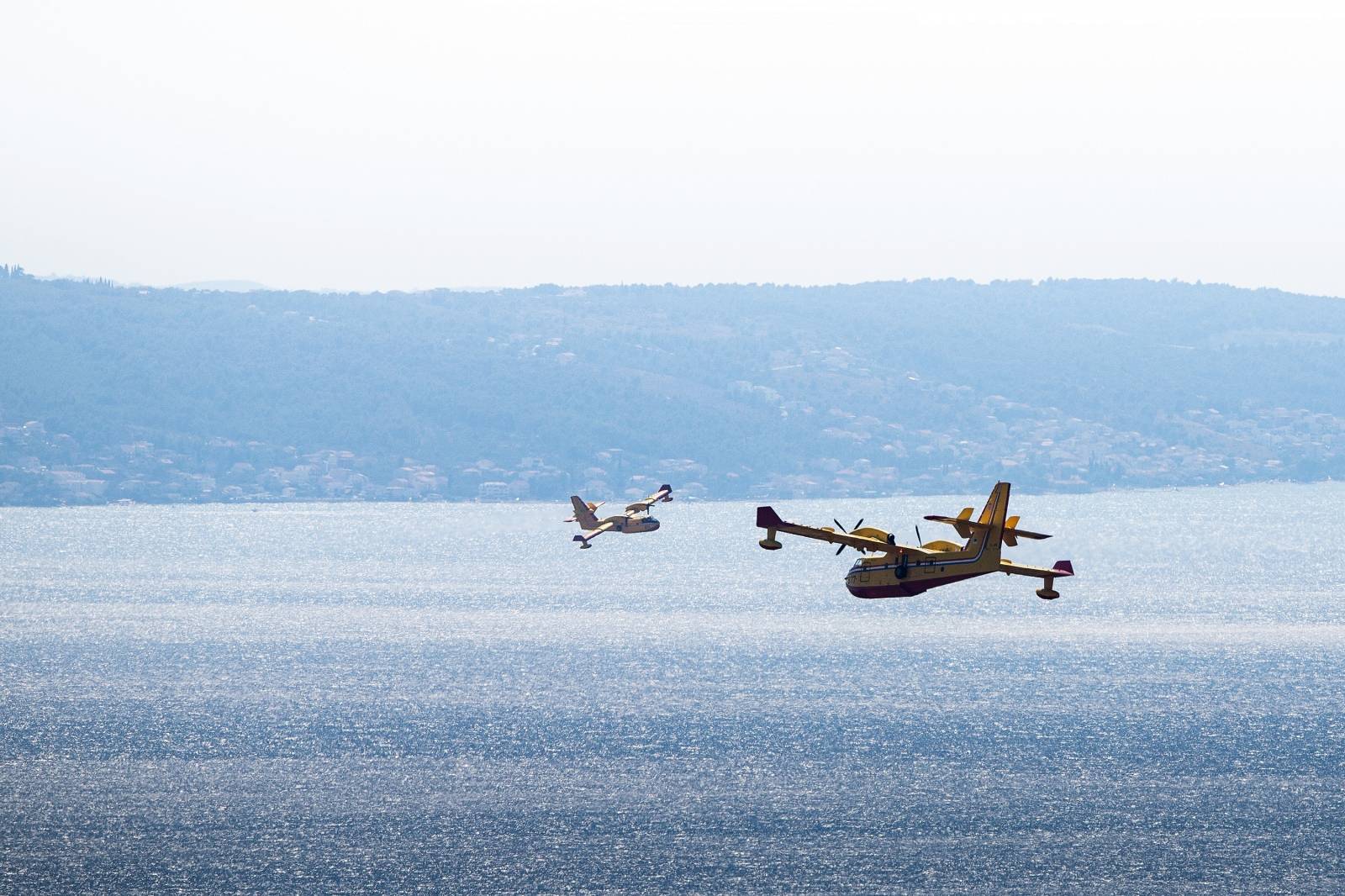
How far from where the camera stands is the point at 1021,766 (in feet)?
595

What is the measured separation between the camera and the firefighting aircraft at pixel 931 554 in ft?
157

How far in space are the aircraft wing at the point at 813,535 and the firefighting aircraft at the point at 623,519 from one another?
17.7 m

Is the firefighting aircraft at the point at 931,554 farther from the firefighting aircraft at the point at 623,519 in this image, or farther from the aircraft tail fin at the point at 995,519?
the firefighting aircraft at the point at 623,519

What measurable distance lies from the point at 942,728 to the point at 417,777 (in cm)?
6883

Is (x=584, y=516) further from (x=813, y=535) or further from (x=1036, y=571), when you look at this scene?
(x=1036, y=571)

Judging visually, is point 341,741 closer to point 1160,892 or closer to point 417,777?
point 417,777

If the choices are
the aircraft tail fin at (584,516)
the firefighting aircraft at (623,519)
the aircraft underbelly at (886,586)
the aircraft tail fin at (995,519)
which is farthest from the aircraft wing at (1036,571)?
the aircraft tail fin at (584,516)

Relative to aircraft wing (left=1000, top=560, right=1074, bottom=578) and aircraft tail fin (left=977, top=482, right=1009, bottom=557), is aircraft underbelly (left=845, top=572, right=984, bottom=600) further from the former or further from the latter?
aircraft wing (left=1000, top=560, right=1074, bottom=578)

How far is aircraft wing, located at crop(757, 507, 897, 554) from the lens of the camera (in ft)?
157

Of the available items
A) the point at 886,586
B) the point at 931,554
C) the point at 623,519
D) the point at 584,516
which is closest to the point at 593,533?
the point at 623,519

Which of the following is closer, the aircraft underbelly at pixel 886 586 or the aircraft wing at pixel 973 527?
the aircraft wing at pixel 973 527

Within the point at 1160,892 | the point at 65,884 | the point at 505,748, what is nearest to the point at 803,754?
the point at 505,748

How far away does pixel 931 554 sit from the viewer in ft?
167

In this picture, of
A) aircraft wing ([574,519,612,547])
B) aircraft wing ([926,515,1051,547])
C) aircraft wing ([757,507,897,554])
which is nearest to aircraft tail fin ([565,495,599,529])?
aircraft wing ([574,519,612,547])
